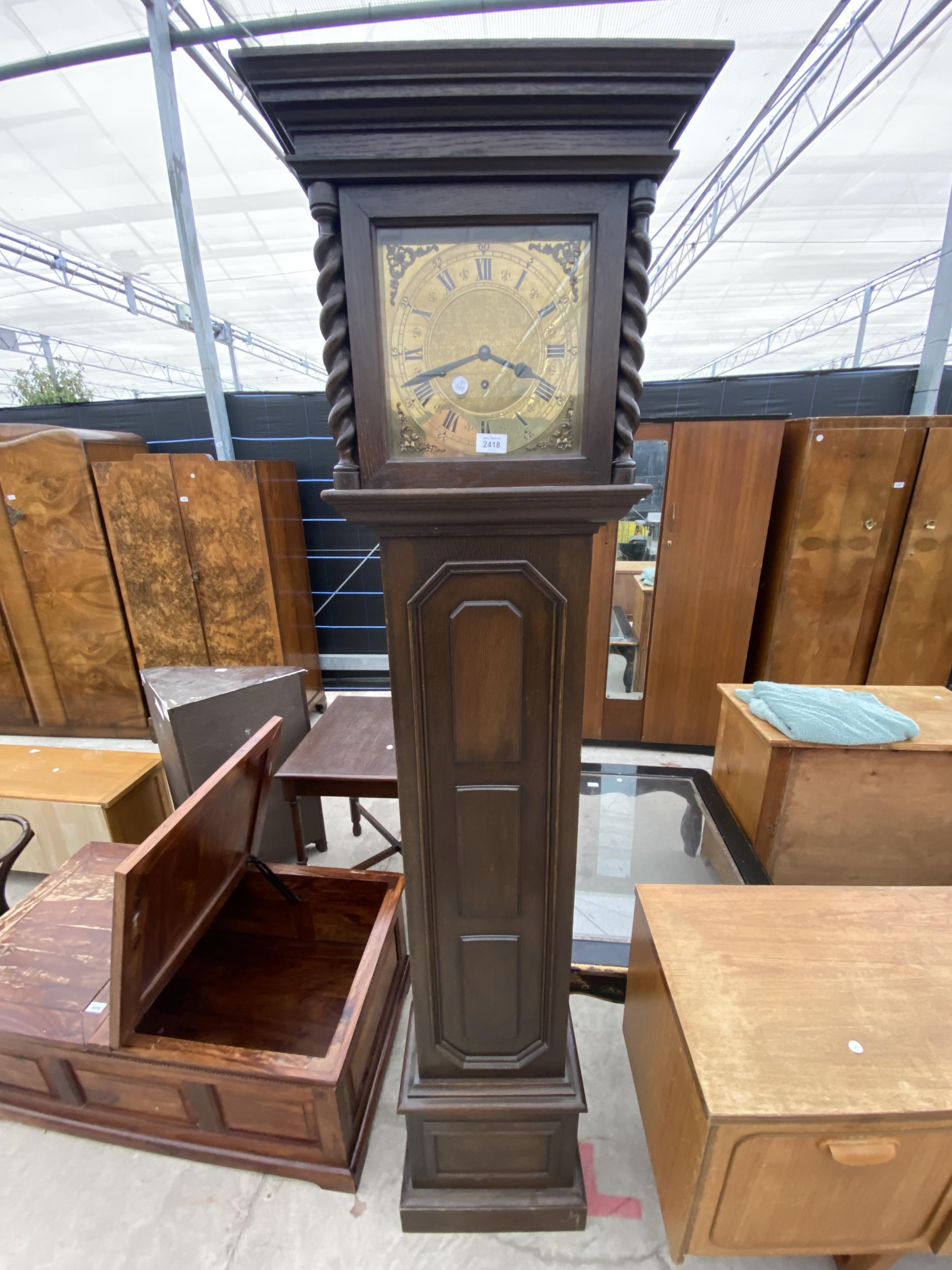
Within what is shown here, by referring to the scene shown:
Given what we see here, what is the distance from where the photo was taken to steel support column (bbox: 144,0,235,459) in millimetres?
2789

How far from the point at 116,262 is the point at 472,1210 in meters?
7.74

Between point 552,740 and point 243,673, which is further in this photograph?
point 243,673

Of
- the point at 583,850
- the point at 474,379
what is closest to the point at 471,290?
the point at 474,379

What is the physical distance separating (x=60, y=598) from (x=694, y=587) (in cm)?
378

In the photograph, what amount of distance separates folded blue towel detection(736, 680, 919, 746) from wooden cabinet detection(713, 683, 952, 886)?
3 cm

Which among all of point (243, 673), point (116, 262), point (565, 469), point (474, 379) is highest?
point (116, 262)

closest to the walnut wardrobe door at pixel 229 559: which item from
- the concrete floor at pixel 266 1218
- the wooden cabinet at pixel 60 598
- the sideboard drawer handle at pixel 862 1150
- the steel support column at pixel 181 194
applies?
the wooden cabinet at pixel 60 598

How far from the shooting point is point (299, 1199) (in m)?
1.34

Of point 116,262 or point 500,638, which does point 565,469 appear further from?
point 116,262

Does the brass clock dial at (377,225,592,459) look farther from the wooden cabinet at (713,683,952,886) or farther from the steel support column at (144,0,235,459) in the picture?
the steel support column at (144,0,235,459)

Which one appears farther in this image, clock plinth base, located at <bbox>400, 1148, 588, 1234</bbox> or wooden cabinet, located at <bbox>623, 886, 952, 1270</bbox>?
clock plinth base, located at <bbox>400, 1148, 588, 1234</bbox>

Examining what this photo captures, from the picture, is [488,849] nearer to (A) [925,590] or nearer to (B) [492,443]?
(B) [492,443]

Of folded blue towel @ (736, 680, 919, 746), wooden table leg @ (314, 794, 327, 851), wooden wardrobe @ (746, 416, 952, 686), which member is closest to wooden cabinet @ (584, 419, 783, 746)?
wooden wardrobe @ (746, 416, 952, 686)

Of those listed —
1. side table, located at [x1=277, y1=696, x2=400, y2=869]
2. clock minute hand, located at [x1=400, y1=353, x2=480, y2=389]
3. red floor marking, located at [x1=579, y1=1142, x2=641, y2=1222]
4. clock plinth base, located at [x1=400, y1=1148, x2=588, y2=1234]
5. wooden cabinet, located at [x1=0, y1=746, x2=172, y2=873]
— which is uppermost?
clock minute hand, located at [x1=400, y1=353, x2=480, y2=389]
